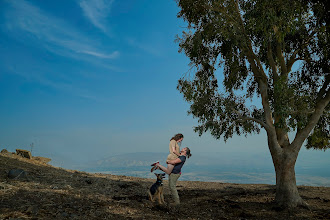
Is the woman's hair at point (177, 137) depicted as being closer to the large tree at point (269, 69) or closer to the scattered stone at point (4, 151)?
the large tree at point (269, 69)

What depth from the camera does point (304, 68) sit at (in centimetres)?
1483

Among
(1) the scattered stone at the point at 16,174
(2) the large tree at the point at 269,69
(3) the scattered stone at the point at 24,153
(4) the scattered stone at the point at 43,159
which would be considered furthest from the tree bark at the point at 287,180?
(3) the scattered stone at the point at 24,153

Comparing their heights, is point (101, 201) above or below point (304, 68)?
below

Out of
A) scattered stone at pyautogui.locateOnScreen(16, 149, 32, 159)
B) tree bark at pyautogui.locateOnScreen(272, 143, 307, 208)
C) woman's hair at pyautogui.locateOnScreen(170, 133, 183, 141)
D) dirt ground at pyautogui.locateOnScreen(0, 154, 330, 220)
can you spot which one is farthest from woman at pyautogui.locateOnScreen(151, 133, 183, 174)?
scattered stone at pyautogui.locateOnScreen(16, 149, 32, 159)

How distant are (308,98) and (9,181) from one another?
13112mm

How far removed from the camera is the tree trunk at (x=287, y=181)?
12.4m

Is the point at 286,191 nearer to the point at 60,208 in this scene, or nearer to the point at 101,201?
the point at 101,201

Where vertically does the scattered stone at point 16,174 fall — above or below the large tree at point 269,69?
below

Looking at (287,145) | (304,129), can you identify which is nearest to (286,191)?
(287,145)

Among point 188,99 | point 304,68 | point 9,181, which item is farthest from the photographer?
point 304,68

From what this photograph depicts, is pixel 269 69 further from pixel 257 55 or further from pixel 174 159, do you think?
pixel 174 159

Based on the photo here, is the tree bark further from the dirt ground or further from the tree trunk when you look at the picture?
the dirt ground

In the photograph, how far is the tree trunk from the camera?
1240 centimetres

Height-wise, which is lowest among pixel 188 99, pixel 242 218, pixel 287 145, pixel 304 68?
pixel 242 218
